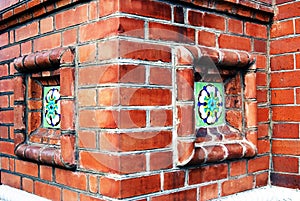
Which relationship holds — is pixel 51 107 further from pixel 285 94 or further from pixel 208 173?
pixel 285 94

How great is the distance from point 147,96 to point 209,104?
0.46 m

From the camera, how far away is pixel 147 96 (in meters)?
1.70

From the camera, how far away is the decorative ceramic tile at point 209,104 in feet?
6.50

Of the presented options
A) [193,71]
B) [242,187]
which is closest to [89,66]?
[193,71]

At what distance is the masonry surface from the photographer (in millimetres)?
1662

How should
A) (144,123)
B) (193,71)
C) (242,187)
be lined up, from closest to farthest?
(144,123)
(193,71)
(242,187)

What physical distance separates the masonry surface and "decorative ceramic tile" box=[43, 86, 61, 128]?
37mm

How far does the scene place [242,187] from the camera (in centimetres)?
212

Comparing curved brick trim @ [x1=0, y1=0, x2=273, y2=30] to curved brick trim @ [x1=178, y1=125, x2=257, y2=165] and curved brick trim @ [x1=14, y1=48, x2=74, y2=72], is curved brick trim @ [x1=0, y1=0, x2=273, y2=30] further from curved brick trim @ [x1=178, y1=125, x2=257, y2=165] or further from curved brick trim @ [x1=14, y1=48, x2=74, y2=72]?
curved brick trim @ [x1=178, y1=125, x2=257, y2=165]

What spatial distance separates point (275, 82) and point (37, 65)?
4.23 ft

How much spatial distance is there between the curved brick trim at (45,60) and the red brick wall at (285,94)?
1.15 m

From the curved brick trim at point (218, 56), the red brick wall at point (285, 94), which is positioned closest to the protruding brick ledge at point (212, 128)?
the curved brick trim at point (218, 56)

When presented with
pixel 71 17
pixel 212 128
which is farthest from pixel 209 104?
pixel 71 17

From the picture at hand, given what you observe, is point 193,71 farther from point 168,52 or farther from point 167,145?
point 167,145
